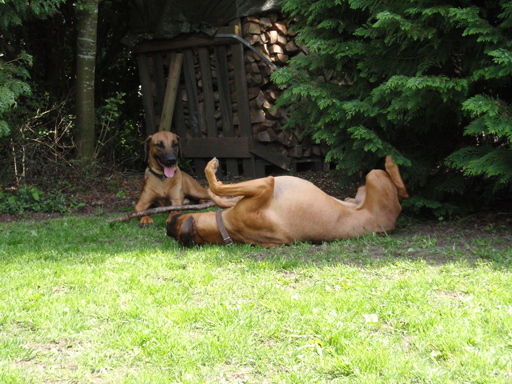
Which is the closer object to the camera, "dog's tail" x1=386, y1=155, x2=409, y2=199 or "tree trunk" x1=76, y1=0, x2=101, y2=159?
"dog's tail" x1=386, y1=155, x2=409, y2=199

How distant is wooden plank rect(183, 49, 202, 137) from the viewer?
9195 mm

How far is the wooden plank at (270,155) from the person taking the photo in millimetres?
8734

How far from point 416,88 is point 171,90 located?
587 cm

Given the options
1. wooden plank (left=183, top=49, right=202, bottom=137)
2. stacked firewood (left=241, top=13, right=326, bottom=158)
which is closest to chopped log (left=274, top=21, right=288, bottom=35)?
stacked firewood (left=241, top=13, right=326, bottom=158)

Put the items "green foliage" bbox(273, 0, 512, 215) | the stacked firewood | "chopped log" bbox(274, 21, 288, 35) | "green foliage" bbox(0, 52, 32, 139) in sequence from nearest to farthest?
"green foliage" bbox(273, 0, 512, 215) < "green foliage" bbox(0, 52, 32, 139) < the stacked firewood < "chopped log" bbox(274, 21, 288, 35)

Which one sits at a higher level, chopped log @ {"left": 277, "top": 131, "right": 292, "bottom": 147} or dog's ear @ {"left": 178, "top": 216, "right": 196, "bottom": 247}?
chopped log @ {"left": 277, "top": 131, "right": 292, "bottom": 147}

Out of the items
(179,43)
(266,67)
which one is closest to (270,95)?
(266,67)

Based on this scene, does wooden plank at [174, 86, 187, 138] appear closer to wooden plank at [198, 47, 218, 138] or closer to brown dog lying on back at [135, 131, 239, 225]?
wooden plank at [198, 47, 218, 138]

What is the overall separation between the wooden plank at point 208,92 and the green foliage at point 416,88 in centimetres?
326

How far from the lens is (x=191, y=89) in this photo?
30.7 feet

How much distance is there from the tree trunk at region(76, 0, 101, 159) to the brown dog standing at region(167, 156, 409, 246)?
438cm

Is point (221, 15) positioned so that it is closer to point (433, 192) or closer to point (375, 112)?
point (375, 112)

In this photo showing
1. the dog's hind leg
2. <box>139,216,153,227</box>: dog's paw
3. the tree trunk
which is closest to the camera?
the dog's hind leg

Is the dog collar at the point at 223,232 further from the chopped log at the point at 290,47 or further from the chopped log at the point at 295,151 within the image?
the chopped log at the point at 290,47
